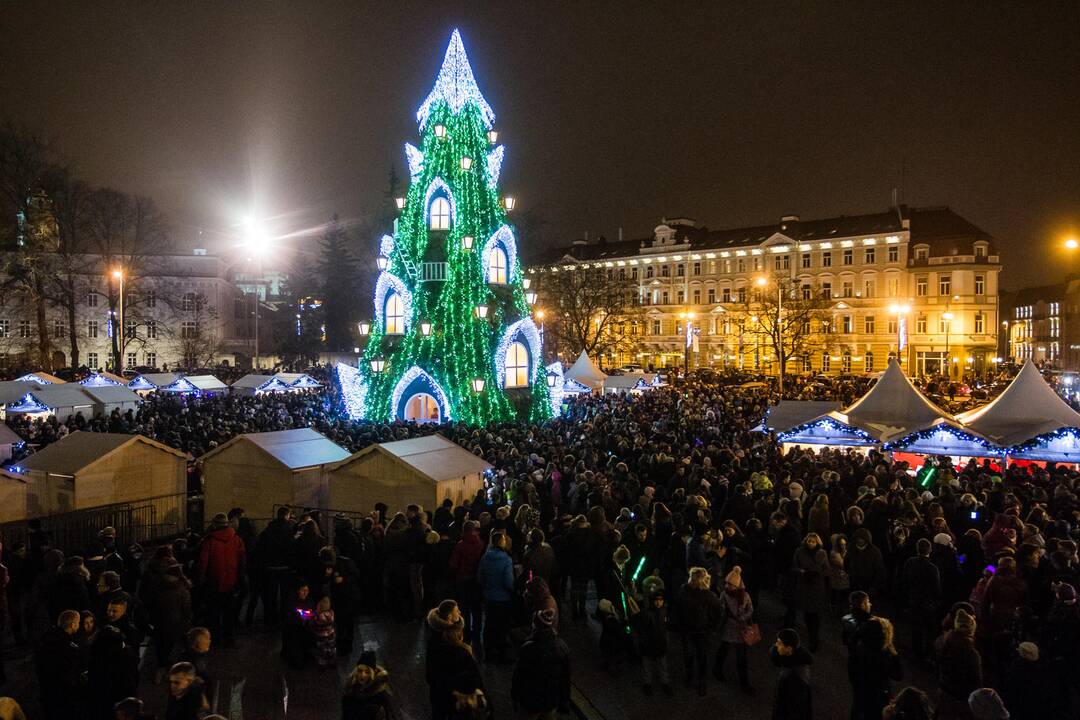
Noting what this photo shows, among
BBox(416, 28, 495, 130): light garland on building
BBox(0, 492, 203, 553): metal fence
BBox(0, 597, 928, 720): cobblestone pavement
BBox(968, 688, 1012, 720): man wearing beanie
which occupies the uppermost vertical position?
BBox(416, 28, 495, 130): light garland on building

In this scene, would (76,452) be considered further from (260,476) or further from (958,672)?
(958,672)

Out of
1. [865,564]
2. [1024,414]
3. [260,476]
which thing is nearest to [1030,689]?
[865,564]

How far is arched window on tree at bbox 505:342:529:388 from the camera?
2969 centimetres

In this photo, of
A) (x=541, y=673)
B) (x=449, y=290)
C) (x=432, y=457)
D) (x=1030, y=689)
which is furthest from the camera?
(x=449, y=290)

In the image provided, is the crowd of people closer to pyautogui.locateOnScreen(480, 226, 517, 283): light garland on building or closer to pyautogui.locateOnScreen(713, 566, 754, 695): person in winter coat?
pyautogui.locateOnScreen(713, 566, 754, 695): person in winter coat

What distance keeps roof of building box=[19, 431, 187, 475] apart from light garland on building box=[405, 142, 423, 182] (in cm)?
1782

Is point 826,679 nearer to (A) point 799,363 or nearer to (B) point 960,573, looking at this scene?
(B) point 960,573

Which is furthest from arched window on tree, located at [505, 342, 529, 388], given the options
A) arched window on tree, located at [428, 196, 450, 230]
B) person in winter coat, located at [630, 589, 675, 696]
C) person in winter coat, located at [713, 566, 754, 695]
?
person in winter coat, located at [713, 566, 754, 695]

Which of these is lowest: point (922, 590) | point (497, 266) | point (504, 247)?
point (922, 590)

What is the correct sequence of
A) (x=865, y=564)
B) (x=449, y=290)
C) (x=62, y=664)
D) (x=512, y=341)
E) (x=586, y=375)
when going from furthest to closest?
(x=586, y=375) → (x=512, y=341) → (x=449, y=290) → (x=865, y=564) → (x=62, y=664)

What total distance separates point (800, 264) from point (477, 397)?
166ft

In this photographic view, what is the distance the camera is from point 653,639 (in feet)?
24.8

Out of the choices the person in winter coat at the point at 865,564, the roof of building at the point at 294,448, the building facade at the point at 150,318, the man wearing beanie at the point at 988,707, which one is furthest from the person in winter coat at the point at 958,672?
the building facade at the point at 150,318

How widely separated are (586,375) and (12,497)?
2856 centimetres
